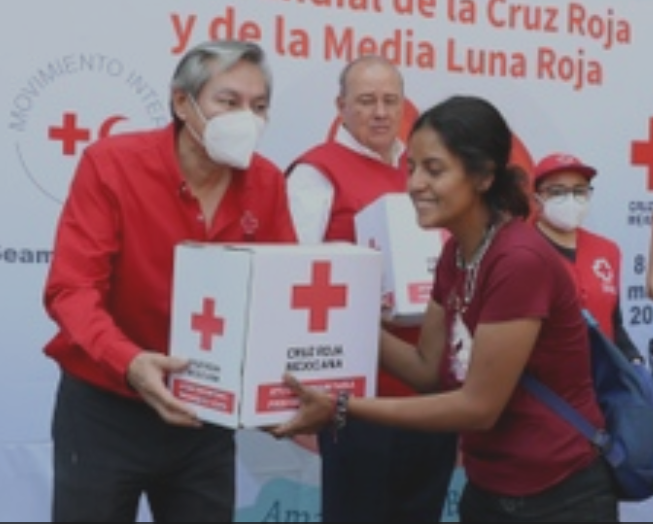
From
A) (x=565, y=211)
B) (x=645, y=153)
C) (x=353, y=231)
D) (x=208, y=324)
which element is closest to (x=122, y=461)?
(x=208, y=324)

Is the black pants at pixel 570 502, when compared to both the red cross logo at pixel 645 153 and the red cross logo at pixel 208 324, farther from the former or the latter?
the red cross logo at pixel 645 153

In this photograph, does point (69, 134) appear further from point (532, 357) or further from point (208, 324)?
point (532, 357)

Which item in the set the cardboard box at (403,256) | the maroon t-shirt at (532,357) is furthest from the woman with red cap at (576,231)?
the maroon t-shirt at (532,357)

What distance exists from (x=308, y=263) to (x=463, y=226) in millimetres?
293

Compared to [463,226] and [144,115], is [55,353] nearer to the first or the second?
[463,226]

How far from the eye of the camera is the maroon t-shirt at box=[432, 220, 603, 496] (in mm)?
1966

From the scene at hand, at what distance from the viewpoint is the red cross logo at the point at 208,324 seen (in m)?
1.99

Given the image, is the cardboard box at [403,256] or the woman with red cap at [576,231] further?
the woman with red cap at [576,231]

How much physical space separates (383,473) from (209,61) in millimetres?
1202

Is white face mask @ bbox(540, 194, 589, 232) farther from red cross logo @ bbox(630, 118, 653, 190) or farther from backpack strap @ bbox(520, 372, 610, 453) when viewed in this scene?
backpack strap @ bbox(520, 372, 610, 453)

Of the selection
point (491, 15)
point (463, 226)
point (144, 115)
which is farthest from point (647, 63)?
point (463, 226)

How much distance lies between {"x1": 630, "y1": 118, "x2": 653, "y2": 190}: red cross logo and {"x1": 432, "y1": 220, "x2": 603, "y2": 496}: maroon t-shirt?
6.37 feet

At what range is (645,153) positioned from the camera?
3904 millimetres

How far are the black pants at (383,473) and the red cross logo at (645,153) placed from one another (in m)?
1.39
